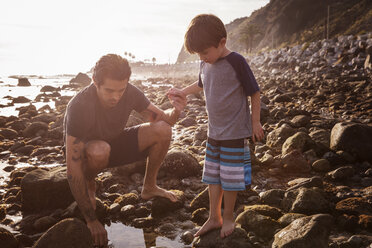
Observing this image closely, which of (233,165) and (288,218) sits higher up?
(233,165)

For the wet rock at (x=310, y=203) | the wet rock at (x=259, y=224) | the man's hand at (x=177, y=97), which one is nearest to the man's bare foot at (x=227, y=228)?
the wet rock at (x=259, y=224)

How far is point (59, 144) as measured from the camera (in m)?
6.59

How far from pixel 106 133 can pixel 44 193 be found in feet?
3.19

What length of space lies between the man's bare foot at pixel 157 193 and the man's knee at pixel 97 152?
0.65 m

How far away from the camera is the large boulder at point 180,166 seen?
14.4 feet

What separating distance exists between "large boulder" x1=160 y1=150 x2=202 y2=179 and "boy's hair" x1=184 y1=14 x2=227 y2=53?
2039 mm

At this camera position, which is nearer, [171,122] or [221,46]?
[221,46]

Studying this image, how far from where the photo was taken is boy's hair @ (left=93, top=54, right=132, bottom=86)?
3.14 metres

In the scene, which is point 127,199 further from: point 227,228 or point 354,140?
point 354,140

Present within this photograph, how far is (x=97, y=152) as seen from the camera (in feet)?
11.1

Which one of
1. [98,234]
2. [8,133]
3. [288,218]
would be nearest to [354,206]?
[288,218]

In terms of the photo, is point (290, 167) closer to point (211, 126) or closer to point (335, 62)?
point (211, 126)

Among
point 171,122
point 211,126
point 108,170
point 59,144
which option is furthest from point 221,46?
point 59,144

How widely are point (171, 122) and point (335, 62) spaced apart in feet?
79.9
